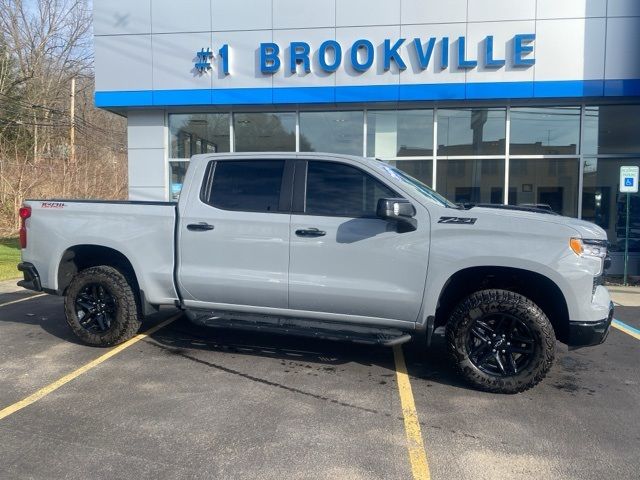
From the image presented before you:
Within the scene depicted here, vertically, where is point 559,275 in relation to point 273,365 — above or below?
above

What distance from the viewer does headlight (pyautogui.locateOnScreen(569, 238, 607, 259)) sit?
13.4ft

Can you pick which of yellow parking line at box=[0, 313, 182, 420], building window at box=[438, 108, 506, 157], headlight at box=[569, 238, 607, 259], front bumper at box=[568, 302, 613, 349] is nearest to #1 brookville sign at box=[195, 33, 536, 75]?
building window at box=[438, 108, 506, 157]

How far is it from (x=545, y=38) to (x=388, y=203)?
354 inches

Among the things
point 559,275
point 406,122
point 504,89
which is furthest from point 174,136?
point 559,275

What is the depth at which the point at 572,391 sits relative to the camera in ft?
14.8

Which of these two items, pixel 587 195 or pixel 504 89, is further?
pixel 587 195

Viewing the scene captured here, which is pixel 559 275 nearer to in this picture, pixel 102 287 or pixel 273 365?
pixel 273 365

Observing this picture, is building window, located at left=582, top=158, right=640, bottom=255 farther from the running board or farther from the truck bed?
the truck bed

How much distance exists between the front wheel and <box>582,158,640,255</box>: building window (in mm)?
9017

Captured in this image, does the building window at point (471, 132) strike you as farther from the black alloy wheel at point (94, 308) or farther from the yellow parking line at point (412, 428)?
the black alloy wheel at point (94, 308)

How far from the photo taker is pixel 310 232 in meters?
4.65

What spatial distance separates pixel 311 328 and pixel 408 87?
812 cm

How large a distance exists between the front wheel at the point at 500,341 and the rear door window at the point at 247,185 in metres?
1.99

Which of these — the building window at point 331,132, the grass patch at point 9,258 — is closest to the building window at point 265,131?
the building window at point 331,132
